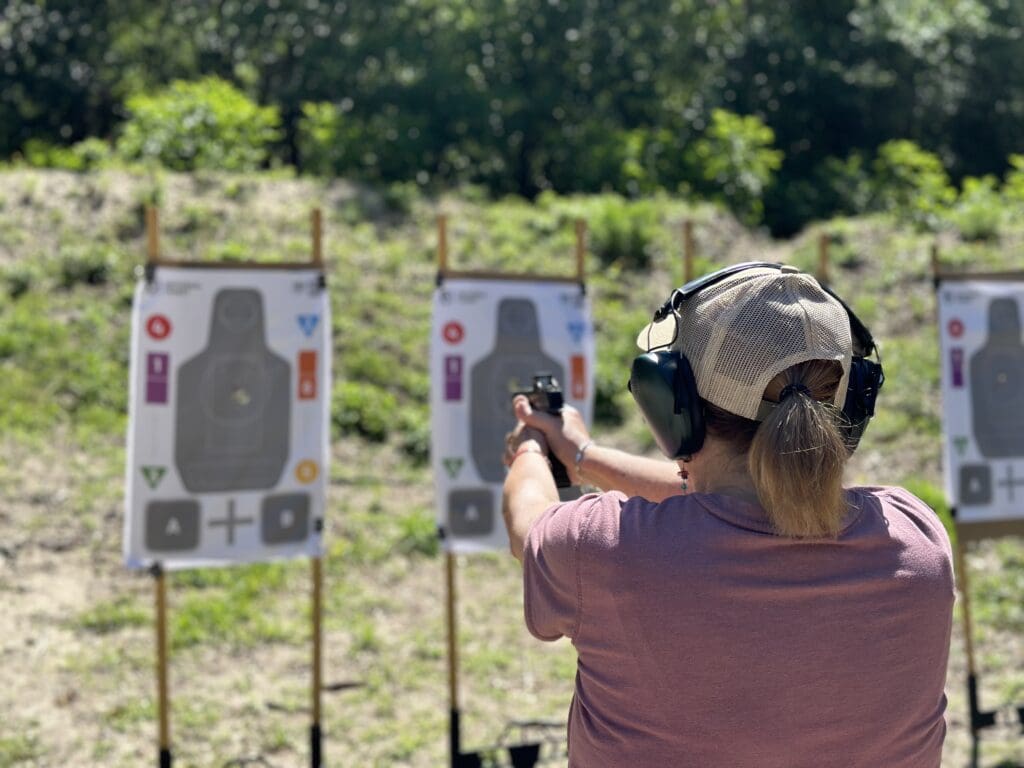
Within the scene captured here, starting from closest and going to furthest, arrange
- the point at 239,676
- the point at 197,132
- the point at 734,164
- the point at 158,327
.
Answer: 1. the point at 158,327
2. the point at 239,676
3. the point at 197,132
4. the point at 734,164

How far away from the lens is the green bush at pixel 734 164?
11.5 meters

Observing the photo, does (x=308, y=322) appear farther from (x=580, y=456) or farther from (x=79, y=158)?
(x=79, y=158)

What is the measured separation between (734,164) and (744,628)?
11.0 m

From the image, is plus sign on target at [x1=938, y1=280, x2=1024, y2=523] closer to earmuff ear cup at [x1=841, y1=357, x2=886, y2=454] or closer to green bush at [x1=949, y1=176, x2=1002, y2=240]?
earmuff ear cup at [x1=841, y1=357, x2=886, y2=454]

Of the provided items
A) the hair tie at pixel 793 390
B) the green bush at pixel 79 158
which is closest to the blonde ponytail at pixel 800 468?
the hair tie at pixel 793 390

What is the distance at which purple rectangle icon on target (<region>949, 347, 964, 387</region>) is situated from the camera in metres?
4.38

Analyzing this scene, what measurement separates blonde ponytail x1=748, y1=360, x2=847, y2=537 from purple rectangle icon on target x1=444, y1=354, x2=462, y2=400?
114 inches

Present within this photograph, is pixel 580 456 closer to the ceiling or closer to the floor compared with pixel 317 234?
closer to the floor

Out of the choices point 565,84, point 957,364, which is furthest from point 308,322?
point 565,84

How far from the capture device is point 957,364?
4.39 metres

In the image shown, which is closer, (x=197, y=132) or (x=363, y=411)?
(x=363, y=411)

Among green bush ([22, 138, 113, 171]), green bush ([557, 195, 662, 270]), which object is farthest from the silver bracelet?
green bush ([22, 138, 113, 171])

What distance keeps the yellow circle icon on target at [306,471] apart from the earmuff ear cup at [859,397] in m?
2.72

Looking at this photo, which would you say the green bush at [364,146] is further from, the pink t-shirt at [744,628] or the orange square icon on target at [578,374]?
the pink t-shirt at [744,628]
